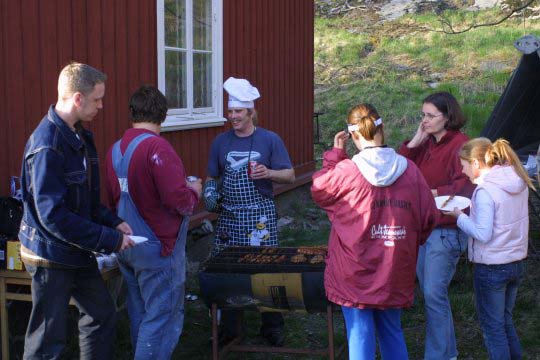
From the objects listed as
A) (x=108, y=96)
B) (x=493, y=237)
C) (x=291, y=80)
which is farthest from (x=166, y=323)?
(x=291, y=80)

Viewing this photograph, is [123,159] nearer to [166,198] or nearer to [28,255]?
[166,198]

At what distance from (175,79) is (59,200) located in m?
3.57

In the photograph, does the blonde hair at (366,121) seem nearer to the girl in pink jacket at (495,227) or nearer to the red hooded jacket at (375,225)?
the red hooded jacket at (375,225)

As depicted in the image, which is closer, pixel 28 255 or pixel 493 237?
pixel 28 255

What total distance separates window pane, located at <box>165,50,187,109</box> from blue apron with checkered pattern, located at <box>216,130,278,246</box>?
6.47 feet

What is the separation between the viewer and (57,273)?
10.4ft

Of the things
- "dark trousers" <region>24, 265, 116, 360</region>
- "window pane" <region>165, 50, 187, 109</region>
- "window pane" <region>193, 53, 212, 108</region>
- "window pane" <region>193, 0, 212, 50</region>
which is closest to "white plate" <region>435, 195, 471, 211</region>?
"dark trousers" <region>24, 265, 116, 360</region>

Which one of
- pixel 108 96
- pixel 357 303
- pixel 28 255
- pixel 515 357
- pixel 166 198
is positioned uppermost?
pixel 108 96

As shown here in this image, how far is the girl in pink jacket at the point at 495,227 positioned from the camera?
367 centimetres

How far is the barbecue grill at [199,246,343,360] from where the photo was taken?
3.90 m

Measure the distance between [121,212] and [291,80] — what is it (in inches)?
237

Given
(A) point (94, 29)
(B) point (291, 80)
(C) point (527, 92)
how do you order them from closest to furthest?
(A) point (94, 29) < (C) point (527, 92) < (B) point (291, 80)

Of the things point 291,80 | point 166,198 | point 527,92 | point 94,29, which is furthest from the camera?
point 291,80

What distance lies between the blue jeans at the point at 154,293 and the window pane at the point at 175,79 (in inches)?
111
